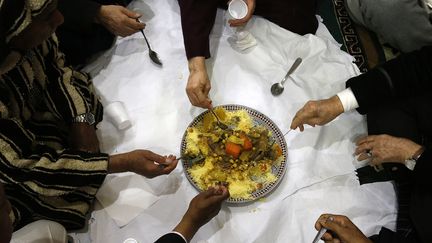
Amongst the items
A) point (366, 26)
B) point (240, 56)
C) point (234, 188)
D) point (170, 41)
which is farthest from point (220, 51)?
point (366, 26)

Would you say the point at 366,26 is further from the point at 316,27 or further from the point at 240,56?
the point at 240,56

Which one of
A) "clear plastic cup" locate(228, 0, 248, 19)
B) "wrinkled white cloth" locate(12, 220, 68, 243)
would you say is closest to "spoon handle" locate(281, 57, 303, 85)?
"clear plastic cup" locate(228, 0, 248, 19)

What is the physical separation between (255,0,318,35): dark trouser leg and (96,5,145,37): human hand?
58cm

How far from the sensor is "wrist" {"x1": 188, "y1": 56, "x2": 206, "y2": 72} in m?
1.72

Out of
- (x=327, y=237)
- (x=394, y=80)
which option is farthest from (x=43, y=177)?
(x=394, y=80)

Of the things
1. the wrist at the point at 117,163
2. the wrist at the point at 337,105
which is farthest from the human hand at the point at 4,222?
the wrist at the point at 337,105

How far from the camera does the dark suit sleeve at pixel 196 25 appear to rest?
175 centimetres

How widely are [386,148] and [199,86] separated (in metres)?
0.73

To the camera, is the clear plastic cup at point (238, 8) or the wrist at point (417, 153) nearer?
the wrist at point (417, 153)

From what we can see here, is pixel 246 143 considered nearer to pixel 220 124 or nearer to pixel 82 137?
pixel 220 124

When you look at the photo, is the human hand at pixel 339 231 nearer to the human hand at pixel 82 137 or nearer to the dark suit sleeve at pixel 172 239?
the dark suit sleeve at pixel 172 239

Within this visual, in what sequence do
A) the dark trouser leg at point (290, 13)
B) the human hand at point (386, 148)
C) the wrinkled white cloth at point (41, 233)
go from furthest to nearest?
the dark trouser leg at point (290, 13), the human hand at point (386, 148), the wrinkled white cloth at point (41, 233)

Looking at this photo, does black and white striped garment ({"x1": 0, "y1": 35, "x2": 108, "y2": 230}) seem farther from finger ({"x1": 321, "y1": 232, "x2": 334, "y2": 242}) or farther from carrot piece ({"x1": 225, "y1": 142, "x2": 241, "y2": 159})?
finger ({"x1": 321, "y1": 232, "x2": 334, "y2": 242})

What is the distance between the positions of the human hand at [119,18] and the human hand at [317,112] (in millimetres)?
781
